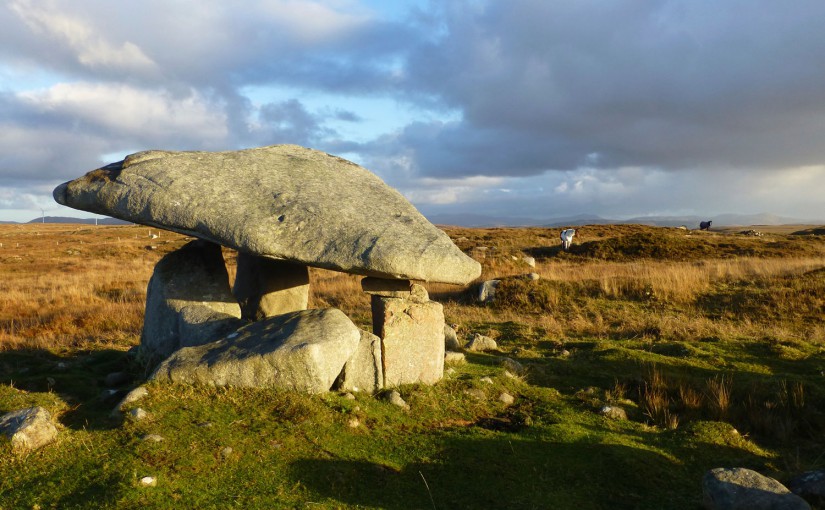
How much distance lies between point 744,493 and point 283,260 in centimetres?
597

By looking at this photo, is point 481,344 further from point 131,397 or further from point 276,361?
point 131,397

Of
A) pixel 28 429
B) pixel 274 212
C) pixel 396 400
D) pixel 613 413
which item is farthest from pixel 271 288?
pixel 613 413

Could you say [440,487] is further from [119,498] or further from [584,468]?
[119,498]

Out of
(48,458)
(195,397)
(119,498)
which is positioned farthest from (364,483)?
(48,458)

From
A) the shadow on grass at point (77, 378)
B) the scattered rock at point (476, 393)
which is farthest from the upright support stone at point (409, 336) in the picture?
the shadow on grass at point (77, 378)

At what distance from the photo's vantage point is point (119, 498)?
4.78 metres

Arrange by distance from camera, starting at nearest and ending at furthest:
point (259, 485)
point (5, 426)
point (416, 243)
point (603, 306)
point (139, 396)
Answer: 1. point (259, 485)
2. point (5, 426)
3. point (139, 396)
4. point (416, 243)
5. point (603, 306)

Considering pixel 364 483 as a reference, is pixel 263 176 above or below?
above

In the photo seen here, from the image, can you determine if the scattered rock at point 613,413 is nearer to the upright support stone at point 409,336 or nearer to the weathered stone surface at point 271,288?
the upright support stone at point 409,336

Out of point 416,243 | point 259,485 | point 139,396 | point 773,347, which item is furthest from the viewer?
point 773,347

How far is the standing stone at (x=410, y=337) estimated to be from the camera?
8.19 metres

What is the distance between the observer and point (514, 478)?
5.79m

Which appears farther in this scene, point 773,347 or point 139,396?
point 773,347

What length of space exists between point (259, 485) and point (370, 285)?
3613 millimetres
